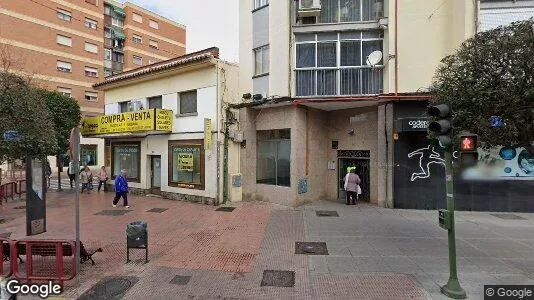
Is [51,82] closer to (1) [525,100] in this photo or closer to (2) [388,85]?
(2) [388,85]

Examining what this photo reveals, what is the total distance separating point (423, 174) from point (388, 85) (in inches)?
138

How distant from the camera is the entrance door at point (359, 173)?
1345cm

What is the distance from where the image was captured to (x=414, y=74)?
11820 mm

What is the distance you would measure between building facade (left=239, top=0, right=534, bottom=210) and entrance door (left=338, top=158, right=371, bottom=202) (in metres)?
0.04

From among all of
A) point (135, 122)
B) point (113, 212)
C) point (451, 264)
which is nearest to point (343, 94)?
point (451, 264)

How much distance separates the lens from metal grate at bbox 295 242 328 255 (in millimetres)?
7254

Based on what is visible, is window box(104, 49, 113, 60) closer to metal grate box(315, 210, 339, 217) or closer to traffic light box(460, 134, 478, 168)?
metal grate box(315, 210, 339, 217)

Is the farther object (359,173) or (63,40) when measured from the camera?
(63,40)

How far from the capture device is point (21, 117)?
998 centimetres

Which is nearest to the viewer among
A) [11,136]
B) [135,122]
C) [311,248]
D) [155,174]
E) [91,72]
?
[311,248]

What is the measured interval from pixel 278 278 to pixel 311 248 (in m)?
A: 1.87

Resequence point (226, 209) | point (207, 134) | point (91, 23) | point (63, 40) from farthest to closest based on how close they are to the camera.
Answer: point (91, 23)
point (63, 40)
point (207, 134)
point (226, 209)

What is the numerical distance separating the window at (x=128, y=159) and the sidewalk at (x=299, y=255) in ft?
17.2

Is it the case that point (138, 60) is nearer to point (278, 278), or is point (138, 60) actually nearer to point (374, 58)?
point (374, 58)
